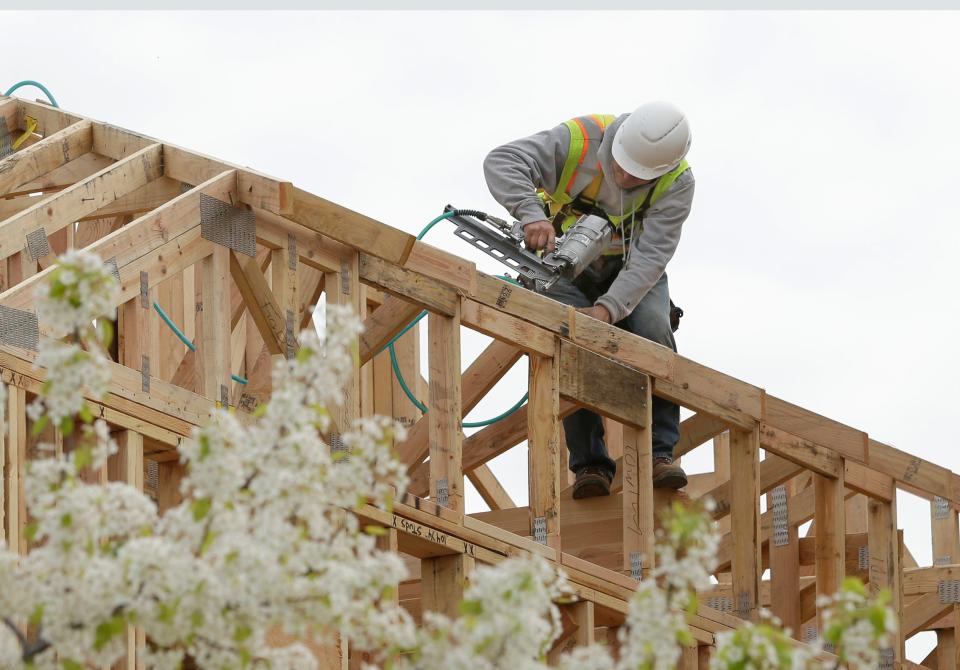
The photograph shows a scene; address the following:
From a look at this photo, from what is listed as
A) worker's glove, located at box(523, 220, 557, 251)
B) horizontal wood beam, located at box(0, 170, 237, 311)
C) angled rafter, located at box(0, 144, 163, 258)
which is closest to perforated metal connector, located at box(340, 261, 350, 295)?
horizontal wood beam, located at box(0, 170, 237, 311)

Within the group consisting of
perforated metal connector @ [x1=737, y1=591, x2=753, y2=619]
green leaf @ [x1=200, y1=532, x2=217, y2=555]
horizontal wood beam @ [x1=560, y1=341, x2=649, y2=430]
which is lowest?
green leaf @ [x1=200, y1=532, x2=217, y2=555]

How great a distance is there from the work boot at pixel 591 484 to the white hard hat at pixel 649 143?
1.44 m

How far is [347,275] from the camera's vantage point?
712 cm

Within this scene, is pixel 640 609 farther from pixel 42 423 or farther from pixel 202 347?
pixel 202 347

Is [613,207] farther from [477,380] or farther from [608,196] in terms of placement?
[477,380]

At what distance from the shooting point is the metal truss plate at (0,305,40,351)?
242 inches

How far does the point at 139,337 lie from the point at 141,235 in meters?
0.38

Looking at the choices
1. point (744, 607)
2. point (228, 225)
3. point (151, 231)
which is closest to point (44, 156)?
point (228, 225)

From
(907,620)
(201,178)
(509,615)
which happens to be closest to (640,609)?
(509,615)

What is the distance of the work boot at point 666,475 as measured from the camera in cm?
836

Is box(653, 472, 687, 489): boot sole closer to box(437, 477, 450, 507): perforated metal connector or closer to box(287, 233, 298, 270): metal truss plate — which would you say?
box(437, 477, 450, 507): perforated metal connector

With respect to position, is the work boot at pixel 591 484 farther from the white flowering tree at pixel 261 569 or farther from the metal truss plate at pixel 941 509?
the white flowering tree at pixel 261 569

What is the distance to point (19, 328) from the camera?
6.20 meters

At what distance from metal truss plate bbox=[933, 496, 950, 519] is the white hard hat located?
226 centimetres
